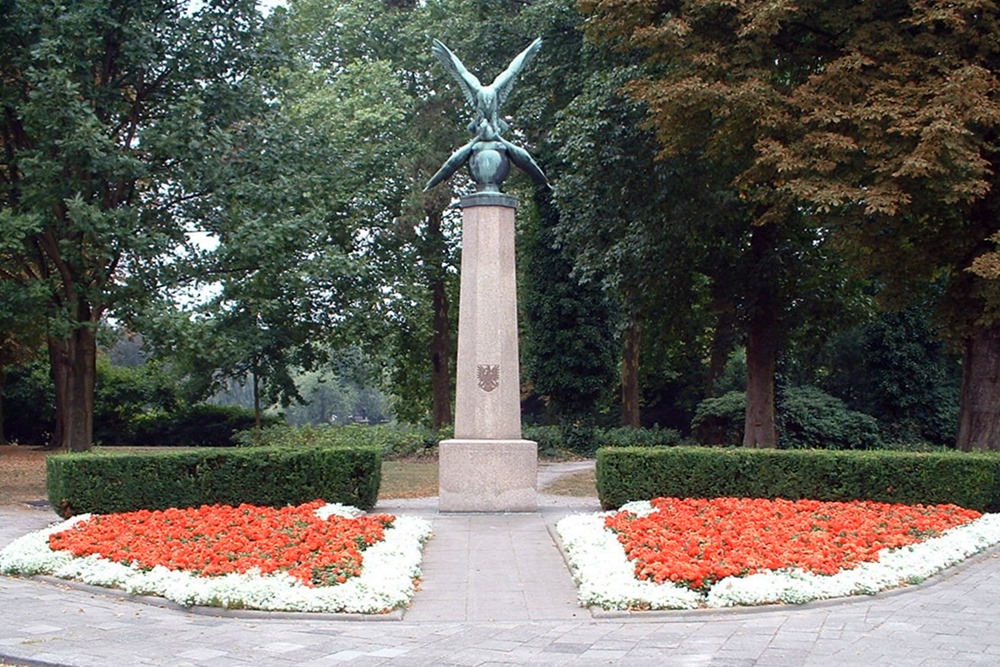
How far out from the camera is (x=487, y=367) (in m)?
15.0

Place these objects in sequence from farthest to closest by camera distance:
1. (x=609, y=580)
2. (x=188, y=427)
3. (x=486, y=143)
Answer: (x=188, y=427) → (x=486, y=143) → (x=609, y=580)

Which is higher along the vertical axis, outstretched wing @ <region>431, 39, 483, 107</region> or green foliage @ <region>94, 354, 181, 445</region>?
outstretched wing @ <region>431, 39, 483, 107</region>

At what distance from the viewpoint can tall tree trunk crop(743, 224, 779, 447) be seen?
2377 cm

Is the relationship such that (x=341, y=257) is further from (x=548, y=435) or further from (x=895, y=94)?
(x=895, y=94)

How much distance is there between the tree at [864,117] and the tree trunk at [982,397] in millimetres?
23

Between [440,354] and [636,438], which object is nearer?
[636,438]

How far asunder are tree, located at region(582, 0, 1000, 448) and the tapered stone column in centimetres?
490

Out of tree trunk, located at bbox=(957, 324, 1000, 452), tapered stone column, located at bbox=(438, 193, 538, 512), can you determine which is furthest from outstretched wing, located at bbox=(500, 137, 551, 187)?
tree trunk, located at bbox=(957, 324, 1000, 452)

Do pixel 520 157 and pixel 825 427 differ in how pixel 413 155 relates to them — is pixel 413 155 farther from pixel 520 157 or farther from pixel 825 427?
pixel 520 157

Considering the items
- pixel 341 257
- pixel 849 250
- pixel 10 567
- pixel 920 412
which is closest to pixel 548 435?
pixel 341 257

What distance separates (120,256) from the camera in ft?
67.4

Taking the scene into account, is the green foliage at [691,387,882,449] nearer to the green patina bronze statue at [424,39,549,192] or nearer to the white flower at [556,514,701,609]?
the green patina bronze statue at [424,39,549,192]

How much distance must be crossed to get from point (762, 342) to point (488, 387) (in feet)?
35.7

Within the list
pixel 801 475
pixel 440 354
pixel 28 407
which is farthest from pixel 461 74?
pixel 28 407
